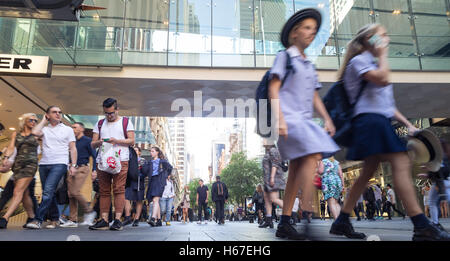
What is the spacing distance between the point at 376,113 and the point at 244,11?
13.8 m

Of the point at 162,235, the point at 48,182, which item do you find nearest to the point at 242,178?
the point at 48,182

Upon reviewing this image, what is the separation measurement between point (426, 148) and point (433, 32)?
1430 centimetres

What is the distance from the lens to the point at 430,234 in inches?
90.5

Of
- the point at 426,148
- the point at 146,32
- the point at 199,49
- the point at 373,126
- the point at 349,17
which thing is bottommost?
the point at 426,148

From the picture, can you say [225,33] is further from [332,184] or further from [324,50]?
[332,184]

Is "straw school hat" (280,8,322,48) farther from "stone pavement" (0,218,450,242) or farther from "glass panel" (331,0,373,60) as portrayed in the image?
"glass panel" (331,0,373,60)

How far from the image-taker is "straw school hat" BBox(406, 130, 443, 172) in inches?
114

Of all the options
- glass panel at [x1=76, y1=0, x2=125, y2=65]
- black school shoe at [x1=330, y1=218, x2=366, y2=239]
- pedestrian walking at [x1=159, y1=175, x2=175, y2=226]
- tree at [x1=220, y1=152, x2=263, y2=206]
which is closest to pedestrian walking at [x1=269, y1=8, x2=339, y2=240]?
black school shoe at [x1=330, y1=218, x2=366, y2=239]

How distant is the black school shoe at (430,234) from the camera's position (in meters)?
2.28

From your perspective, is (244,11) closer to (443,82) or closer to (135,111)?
(135,111)

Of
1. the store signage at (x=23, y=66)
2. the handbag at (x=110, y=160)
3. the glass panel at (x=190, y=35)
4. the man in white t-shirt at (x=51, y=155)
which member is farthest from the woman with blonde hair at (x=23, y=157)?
the glass panel at (x=190, y=35)

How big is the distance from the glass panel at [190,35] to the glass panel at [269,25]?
2288 millimetres

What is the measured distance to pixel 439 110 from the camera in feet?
56.5
